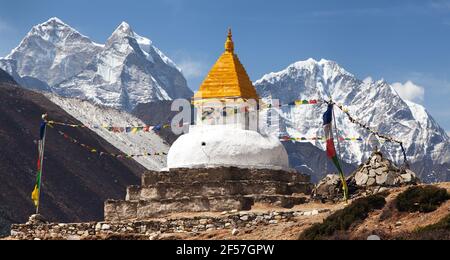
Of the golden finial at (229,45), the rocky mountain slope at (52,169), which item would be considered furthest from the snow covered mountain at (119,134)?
the golden finial at (229,45)

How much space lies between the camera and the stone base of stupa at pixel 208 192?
1575 inches

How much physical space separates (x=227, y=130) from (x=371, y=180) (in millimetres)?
6851

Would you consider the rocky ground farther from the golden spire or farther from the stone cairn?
the golden spire

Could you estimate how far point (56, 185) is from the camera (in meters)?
106

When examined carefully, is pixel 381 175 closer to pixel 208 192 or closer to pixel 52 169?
pixel 208 192

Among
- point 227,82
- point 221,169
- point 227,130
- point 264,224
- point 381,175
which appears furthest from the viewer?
point 227,82

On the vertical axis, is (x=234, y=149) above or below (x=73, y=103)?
below

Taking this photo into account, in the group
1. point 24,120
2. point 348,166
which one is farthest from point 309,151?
point 24,120

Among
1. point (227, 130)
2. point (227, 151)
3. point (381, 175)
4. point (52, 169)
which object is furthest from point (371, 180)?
point (52, 169)

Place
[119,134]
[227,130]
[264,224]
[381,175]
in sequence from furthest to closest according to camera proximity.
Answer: [119,134]
[227,130]
[381,175]
[264,224]

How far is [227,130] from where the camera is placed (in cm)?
4341

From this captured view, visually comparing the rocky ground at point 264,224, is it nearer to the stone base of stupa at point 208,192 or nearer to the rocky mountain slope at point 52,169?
the stone base of stupa at point 208,192
